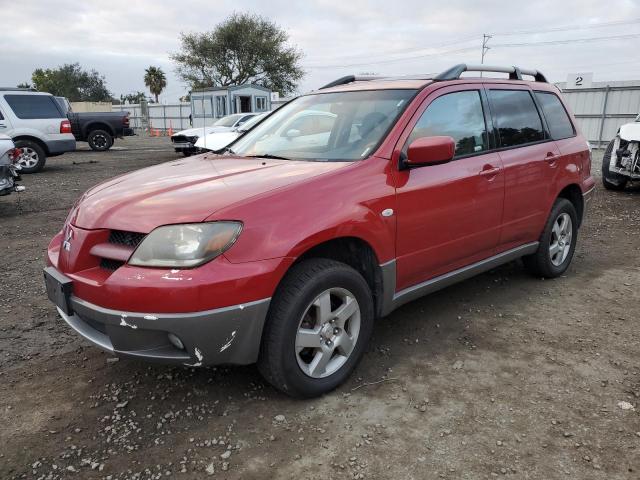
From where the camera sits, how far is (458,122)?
348 centimetres

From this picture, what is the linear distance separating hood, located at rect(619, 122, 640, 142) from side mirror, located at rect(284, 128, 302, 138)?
25.0 feet

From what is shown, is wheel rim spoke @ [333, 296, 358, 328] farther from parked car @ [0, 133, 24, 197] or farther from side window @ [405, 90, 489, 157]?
parked car @ [0, 133, 24, 197]

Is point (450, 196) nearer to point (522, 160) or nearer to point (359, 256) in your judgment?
point (359, 256)

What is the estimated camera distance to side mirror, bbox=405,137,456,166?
287cm

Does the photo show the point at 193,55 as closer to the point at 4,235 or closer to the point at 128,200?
the point at 4,235

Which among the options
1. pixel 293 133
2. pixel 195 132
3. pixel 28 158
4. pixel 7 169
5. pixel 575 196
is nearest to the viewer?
pixel 293 133

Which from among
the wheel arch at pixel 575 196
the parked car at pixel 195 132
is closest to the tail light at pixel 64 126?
the parked car at pixel 195 132

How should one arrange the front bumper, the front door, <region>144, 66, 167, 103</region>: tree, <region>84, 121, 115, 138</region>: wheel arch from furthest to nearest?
<region>144, 66, 167, 103</region>: tree, <region>84, 121, 115, 138</region>: wheel arch, the front door, the front bumper

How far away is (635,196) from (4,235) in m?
10.1

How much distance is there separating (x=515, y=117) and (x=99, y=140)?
1801 centimetres

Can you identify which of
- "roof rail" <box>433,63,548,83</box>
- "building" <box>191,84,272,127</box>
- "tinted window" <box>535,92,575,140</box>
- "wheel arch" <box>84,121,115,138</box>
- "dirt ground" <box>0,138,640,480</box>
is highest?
"building" <box>191,84,272,127</box>

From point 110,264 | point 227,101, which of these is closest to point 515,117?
point 110,264

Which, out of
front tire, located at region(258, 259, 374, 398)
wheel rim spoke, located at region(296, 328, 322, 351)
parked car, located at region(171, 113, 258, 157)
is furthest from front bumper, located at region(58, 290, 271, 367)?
parked car, located at region(171, 113, 258, 157)

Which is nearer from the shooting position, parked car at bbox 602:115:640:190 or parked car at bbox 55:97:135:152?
parked car at bbox 602:115:640:190
